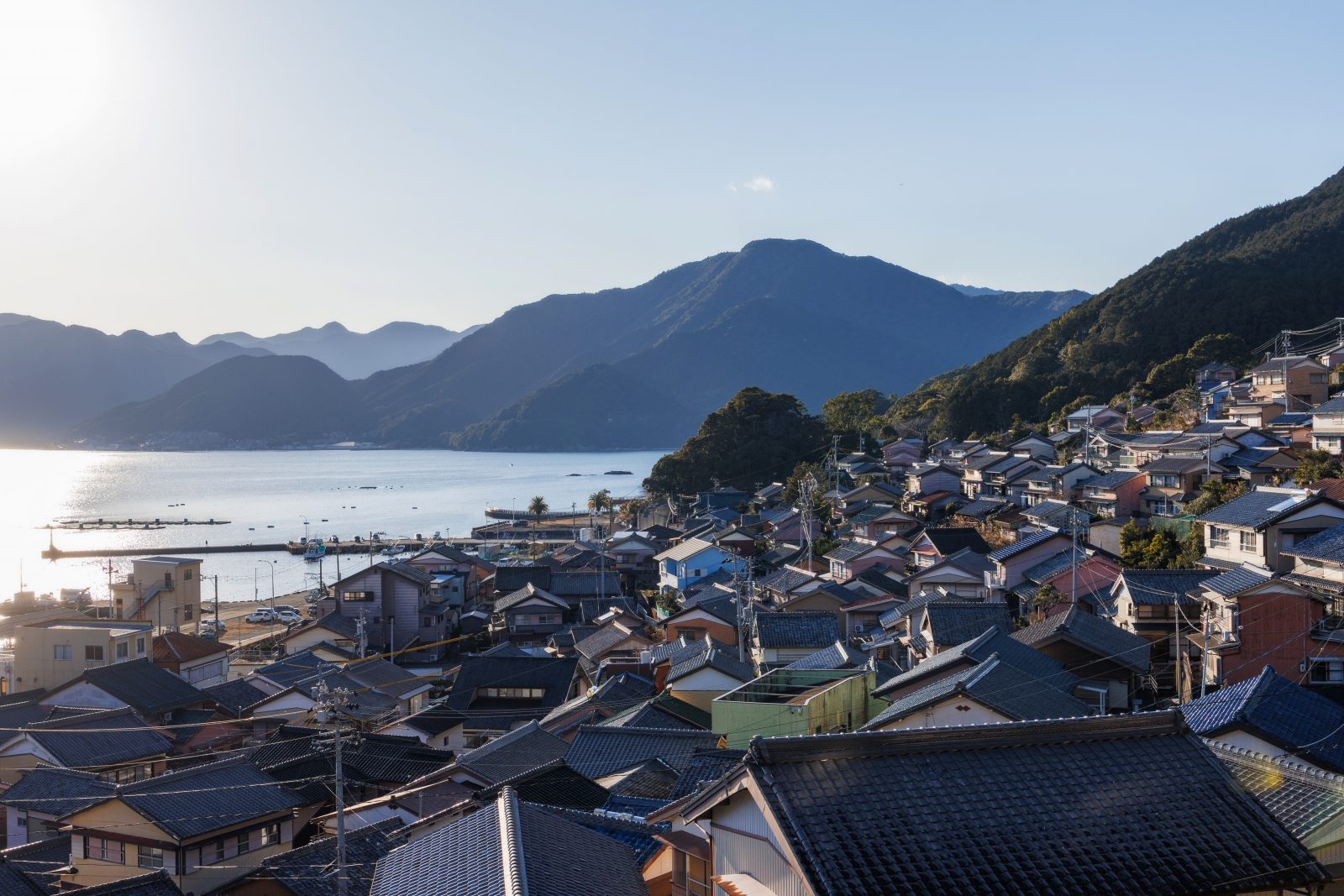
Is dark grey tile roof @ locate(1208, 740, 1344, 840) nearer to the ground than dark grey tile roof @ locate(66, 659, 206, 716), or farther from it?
farther from it

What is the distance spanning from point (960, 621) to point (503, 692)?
886 cm

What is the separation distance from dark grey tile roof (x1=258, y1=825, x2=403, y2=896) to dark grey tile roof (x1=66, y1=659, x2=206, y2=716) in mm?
9162

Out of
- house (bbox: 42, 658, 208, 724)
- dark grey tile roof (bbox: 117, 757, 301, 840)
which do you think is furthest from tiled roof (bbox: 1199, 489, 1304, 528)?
house (bbox: 42, 658, 208, 724)

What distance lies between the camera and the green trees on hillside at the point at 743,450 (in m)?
48.6

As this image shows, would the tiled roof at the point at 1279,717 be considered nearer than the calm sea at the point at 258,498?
Yes

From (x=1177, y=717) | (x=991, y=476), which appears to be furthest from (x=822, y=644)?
(x=991, y=476)

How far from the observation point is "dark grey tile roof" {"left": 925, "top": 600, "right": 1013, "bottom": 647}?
14281 millimetres

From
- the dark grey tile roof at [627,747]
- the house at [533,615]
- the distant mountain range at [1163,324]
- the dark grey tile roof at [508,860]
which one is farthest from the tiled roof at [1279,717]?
the distant mountain range at [1163,324]

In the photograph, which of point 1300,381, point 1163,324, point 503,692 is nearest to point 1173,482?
point 1300,381

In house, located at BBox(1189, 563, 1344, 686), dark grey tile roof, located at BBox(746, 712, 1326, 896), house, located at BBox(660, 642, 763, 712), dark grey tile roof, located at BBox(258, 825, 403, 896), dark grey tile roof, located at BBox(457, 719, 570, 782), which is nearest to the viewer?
dark grey tile roof, located at BBox(746, 712, 1326, 896)

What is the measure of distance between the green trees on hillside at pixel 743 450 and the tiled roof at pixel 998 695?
3844 centimetres

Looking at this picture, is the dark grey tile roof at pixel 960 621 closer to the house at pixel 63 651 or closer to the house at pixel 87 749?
the house at pixel 87 749

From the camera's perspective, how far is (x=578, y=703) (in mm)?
15328

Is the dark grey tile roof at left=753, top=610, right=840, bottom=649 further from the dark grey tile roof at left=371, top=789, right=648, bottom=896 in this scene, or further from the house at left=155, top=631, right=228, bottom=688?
the house at left=155, top=631, right=228, bottom=688
